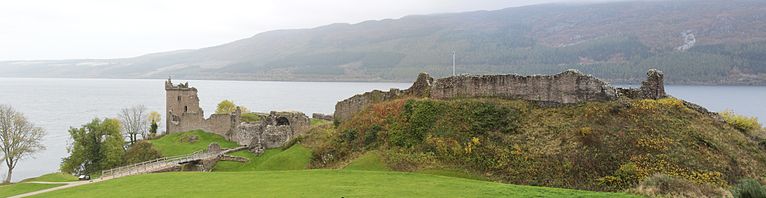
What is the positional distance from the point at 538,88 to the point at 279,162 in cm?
1736

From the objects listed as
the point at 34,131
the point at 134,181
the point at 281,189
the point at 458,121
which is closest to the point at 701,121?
the point at 458,121

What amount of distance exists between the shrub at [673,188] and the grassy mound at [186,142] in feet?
136

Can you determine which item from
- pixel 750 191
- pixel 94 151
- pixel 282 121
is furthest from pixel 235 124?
pixel 750 191

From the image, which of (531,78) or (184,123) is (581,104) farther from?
(184,123)

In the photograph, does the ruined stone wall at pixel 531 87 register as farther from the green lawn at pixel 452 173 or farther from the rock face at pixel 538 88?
the green lawn at pixel 452 173

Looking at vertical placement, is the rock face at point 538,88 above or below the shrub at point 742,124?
above

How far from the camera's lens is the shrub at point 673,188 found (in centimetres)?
2028

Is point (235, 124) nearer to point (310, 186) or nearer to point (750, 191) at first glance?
point (310, 186)

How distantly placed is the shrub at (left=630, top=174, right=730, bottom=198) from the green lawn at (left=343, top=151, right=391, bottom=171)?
1199cm

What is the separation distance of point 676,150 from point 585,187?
192 inches

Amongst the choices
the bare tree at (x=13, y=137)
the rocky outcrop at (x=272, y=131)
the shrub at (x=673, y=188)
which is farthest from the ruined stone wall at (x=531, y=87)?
the bare tree at (x=13, y=137)

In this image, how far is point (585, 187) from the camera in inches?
922

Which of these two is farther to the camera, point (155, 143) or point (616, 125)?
point (155, 143)

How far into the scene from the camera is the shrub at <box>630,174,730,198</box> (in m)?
20.3
